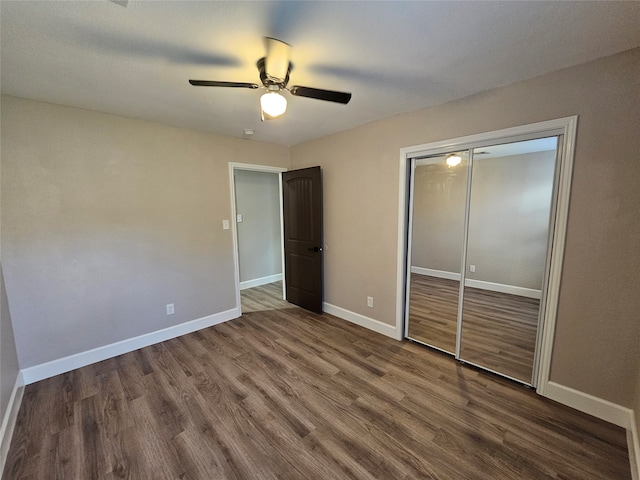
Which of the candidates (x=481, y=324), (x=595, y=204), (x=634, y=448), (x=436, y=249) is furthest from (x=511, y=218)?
(x=634, y=448)

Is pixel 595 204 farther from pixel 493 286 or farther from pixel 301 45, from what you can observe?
pixel 301 45

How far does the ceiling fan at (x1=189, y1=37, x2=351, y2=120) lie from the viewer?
4.80 feet

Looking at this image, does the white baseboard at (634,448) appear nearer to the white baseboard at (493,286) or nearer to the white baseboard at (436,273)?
the white baseboard at (493,286)

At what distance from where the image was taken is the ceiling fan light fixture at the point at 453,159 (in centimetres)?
250

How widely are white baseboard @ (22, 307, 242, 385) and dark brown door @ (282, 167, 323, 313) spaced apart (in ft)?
3.50

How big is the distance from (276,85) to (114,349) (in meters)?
3.00

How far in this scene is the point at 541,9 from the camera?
121 cm

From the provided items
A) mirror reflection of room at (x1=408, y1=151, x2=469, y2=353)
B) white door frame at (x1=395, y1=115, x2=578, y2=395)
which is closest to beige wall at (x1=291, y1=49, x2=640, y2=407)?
white door frame at (x1=395, y1=115, x2=578, y2=395)

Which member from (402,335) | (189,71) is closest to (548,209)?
(402,335)

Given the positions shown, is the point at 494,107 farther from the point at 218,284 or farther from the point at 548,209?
the point at 218,284

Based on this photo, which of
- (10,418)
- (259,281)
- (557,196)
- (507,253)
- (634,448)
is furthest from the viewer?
(259,281)

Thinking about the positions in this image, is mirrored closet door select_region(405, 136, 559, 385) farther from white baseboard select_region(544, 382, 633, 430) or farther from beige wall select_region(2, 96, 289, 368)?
beige wall select_region(2, 96, 289, 368)

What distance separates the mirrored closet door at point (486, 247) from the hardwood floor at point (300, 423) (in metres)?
0.43

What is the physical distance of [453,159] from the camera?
8.56 feet
